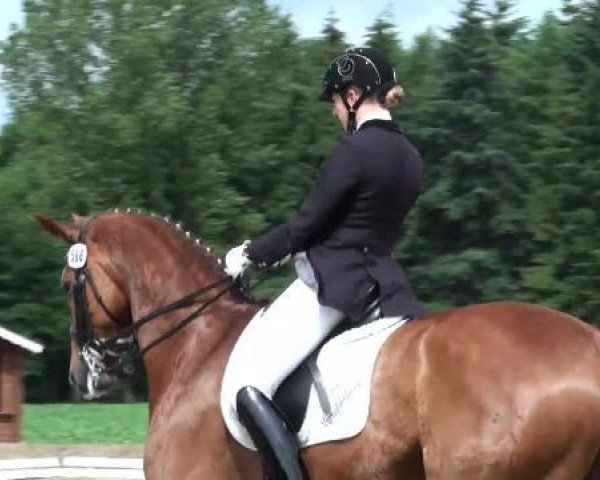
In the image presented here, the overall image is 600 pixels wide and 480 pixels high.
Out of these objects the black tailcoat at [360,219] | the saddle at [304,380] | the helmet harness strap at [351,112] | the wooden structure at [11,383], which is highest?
the helmet harness strap at [351,112]

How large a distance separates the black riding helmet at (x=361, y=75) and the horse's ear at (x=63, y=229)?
5.79 ft

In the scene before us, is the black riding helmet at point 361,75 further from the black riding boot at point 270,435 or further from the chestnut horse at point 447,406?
the black riding boot at point 270,435

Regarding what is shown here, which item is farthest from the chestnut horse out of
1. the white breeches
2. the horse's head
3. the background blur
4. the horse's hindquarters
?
the background blur

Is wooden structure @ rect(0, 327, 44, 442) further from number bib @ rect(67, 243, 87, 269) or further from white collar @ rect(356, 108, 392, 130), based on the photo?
white collar @ rect(356, 108, 392, 130)

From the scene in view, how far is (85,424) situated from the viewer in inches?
1363

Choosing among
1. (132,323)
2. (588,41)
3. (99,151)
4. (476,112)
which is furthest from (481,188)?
(132,323)

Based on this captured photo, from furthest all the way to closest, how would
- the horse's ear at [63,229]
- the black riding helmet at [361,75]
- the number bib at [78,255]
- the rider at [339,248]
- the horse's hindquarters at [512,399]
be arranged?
the horse's ear at [63,229], the number bib at [78,255], the black riding helmet at [361,75], the rider at [339,248], the horse's hindquarters at [512,399]

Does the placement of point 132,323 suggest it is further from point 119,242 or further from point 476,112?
point 476,112

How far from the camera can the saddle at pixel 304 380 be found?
6.38 meters

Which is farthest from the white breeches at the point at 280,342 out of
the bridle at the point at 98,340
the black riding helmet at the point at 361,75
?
the black riding helmet at the point at 361,75

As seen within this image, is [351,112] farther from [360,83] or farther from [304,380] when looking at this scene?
[304,380]

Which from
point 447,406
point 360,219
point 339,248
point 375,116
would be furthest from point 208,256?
point 447,406

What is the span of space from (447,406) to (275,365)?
96cm

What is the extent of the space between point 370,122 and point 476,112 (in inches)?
1558
